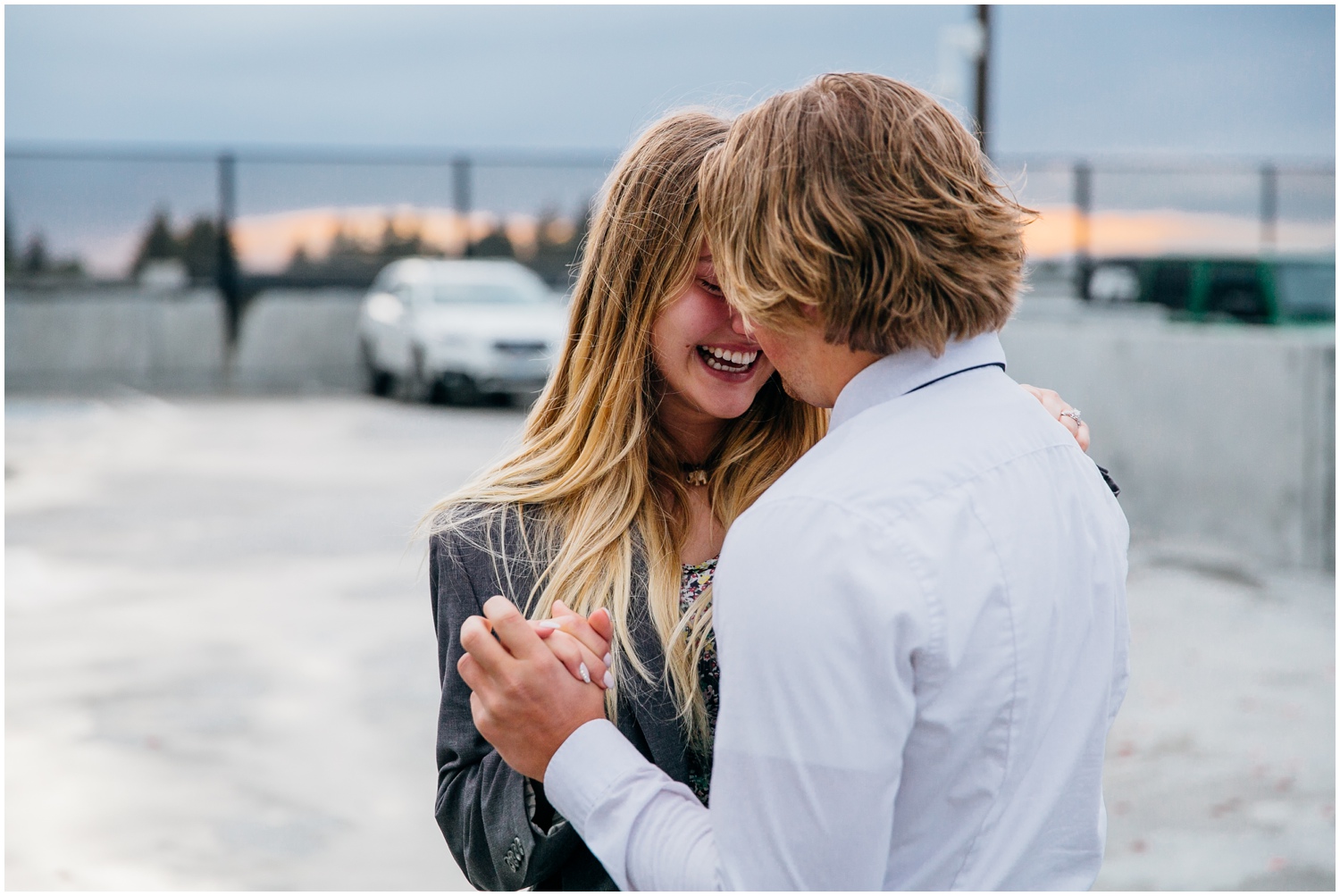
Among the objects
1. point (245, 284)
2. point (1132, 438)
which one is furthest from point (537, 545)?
point (245, 284)

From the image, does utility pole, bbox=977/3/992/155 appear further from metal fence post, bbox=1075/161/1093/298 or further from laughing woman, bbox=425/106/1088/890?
laughing woman, bbox=425/106/1088/890

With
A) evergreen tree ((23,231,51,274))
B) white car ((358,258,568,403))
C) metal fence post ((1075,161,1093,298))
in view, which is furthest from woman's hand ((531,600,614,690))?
evergreen tree ((23,231,51,274))

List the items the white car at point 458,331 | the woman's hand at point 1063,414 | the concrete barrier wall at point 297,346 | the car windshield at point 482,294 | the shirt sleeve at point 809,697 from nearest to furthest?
the shirt sleeve at point 809,697 < the woman's hand at point 1063,414 < the white car at point 458,331 < the car windshield at point 482,294 < the concrete barrier wall at point 297,346

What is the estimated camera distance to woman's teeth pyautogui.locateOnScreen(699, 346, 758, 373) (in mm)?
1908

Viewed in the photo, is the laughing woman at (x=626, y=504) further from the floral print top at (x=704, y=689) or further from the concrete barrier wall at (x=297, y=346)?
the concrete barrier wall at (x=297, y=346)

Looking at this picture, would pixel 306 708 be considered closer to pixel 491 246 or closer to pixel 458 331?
pixel 458 331

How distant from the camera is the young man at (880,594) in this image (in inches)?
45.3

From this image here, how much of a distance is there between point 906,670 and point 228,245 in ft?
65.7

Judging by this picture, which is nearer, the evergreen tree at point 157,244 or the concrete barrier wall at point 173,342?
the concrete barrier wall at point 173,342

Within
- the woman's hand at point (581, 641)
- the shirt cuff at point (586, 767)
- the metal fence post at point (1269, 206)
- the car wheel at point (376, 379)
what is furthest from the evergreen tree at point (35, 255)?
the shirt cuff at point (586, 767)

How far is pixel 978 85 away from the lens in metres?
12.9

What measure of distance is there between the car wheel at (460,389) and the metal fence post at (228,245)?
487cm

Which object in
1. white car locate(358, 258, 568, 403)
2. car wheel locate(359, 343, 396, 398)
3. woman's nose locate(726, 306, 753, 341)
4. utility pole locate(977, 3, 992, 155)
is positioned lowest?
car wheel locate(359, 343, 396, 398)

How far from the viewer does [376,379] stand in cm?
1827
